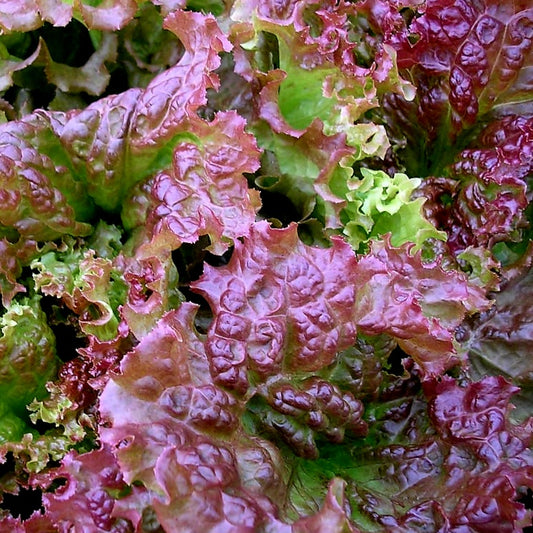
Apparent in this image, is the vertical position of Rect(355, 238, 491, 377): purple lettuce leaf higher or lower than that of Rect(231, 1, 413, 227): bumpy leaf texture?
lower

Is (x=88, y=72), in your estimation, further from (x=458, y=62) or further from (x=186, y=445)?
(x=186, y=445)

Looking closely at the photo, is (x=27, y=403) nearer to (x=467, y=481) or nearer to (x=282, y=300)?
(x=282, y=300)

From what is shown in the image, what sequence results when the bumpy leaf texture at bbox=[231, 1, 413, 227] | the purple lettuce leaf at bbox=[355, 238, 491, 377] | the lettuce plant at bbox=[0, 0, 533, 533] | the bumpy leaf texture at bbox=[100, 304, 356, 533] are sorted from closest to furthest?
the bumpy leaf texture at bbox=[100, 304, 356, 533], the lettuce plant at bbox=[0, 0, 533, 533], the purple lettuce leaf at bbox=[355, 238, 491, 377], the bumpy leaf texture at bbox=[231, 1, 413, 227]

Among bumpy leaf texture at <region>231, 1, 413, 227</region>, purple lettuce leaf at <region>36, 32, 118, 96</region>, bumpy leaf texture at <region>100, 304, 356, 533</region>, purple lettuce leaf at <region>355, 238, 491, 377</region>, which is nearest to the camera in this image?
bumpy leaf texture at <region>100, 304, 356, 533</region>

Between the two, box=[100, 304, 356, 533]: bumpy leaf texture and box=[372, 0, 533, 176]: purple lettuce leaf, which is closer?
box=[100, 304, 356, 533]: bumpy leaf texture

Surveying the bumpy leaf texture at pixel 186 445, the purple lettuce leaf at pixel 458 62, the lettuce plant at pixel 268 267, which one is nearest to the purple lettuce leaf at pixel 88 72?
the lettuce plant at pixel 268 267

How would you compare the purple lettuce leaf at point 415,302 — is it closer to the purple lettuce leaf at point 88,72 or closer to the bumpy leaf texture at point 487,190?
the bumpy leaf texture at point 487,190

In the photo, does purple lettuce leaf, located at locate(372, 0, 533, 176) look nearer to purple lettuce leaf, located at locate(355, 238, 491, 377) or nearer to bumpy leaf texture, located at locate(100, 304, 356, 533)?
purple lettuce leaf, located at locate(355, 238, 491, 377)

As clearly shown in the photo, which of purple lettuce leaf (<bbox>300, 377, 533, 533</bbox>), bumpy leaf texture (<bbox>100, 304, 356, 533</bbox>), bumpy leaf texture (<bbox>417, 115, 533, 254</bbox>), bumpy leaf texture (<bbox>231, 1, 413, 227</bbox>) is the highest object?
bumpy leaf texture (<bbox>231, 1, 413, 227</bbox>)

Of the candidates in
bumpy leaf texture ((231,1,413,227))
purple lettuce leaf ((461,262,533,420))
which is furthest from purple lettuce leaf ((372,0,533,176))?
purple lettuce leaf ((461,262,533,420))
